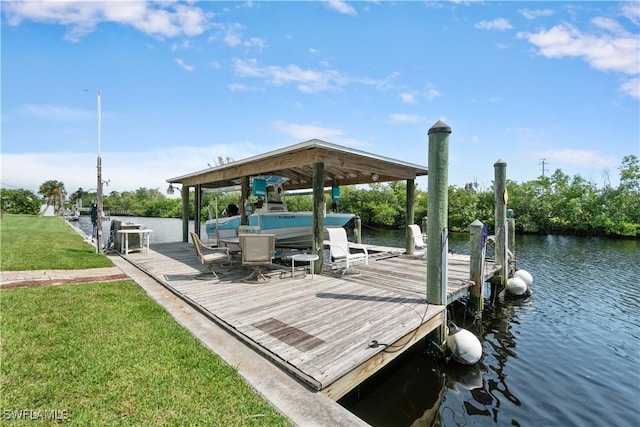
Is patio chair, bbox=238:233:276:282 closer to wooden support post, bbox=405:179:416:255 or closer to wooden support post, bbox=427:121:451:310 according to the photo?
wooden support post, bbox=427:121:451:310

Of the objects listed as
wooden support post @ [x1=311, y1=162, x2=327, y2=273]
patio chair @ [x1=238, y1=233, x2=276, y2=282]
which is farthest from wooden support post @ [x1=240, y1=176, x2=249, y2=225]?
patio chair @ [x1=238, y1=233, x2=276, y2=282]

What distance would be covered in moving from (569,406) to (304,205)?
108 feet

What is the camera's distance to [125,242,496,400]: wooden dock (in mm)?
3023

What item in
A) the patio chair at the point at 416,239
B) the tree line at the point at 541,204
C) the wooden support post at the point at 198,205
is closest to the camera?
the patio chair at the point at 416,239

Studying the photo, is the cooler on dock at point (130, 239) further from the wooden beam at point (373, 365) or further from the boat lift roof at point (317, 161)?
the wooden beam at point (373, 365)

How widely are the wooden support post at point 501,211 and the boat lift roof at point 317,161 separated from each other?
219 cm

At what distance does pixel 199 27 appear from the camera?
762cm

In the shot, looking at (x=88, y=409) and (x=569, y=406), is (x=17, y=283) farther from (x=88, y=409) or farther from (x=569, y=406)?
(x=569, y=406)

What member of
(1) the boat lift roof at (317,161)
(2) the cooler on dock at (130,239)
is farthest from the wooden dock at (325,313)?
(2) the cooler on dock at (130,239)

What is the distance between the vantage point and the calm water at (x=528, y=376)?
343 centimetres

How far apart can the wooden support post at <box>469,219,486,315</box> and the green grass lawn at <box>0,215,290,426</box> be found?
502 centimetres

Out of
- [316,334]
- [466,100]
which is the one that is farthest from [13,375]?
[466,100]

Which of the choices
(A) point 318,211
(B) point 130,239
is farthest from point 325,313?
(B) point 130,239

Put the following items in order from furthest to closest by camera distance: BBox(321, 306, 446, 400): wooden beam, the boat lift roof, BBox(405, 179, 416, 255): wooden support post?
BBox(405, 179, 416, 255): wooden support post
the boat lift roof
BBox(321, 306, 446, 400): wooden beam
